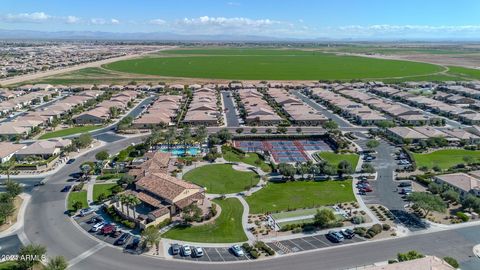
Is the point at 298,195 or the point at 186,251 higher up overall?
the point at 186,251

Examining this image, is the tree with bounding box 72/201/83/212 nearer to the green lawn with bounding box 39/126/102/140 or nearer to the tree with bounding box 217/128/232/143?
the tree with bounding box 217/128/232/143

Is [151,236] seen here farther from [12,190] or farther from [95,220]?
[12,190]

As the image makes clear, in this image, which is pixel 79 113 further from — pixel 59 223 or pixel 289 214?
pixel 289 214

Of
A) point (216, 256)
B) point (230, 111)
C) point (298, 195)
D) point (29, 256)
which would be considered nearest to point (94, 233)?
point (29, 256)

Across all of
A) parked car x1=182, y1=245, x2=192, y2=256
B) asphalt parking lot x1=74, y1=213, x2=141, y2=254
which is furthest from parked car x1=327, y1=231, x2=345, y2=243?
asphalt parking lot x1=74, y1=213, x2=141, y2=254

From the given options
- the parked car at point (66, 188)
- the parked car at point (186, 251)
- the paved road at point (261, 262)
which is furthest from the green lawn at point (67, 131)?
the parked car at point (186, 251)

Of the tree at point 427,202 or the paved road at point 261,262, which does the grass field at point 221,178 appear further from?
the tree at point 427,202
